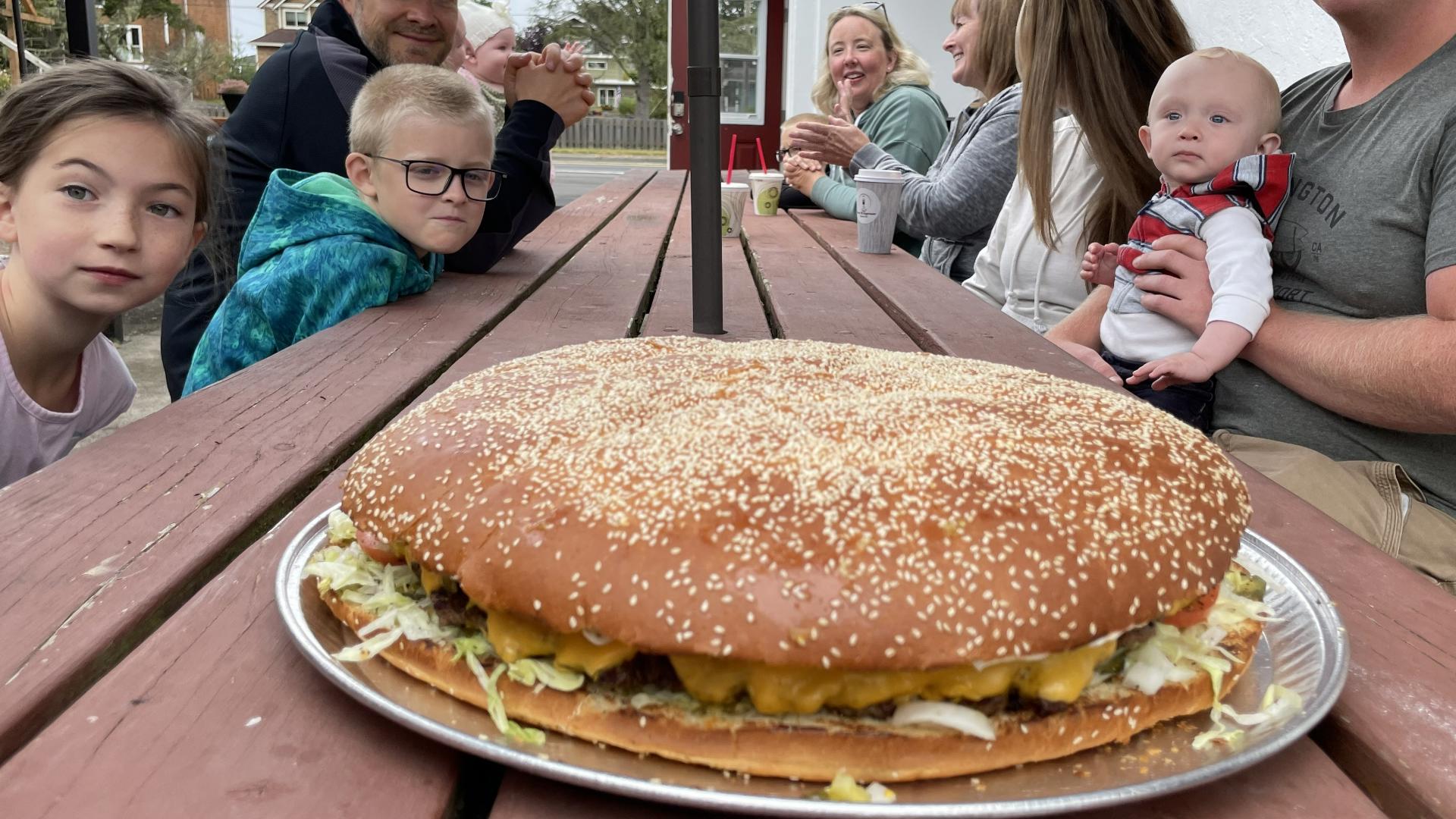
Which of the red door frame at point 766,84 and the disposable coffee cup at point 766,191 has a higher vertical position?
the red door frame at point 766,84

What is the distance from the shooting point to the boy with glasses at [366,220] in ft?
7.52

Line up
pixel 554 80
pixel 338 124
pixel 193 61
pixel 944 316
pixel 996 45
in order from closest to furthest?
pixel 944 316
pixel 338 124
pixel 554 80
pixel 996 45
pixel 193 61

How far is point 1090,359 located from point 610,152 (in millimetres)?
31885

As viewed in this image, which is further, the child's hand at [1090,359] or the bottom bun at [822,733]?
the child's hand at [1090,359]

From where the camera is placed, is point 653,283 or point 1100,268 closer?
point 1100,268

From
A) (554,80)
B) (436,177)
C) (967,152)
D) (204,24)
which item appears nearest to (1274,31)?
(967,152)

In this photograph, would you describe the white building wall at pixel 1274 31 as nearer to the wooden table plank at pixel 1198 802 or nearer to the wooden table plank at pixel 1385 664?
the wooden table plank at pixel 1385 664

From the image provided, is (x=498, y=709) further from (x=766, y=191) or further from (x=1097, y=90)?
(x=766, y=191)

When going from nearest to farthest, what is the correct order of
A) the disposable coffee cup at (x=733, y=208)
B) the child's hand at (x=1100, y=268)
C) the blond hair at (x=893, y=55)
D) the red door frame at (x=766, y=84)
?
1. the child's hand at (x=1100, y=268)
2. the disposable coffee cup at (x=733, y=208)
3. the blond hair at (x=893, y=55)
4. the red door frame at (x=766, y=84)

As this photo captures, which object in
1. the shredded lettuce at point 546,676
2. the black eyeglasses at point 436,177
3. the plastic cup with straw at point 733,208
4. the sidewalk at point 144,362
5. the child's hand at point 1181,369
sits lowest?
the sidewalk at point 144,362

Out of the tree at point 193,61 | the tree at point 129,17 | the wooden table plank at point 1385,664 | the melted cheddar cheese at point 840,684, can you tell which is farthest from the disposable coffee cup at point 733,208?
the tree at point 129,17

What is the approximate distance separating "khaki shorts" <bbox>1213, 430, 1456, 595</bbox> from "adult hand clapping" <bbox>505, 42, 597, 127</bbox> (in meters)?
2.32

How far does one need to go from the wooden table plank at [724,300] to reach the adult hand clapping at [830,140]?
67cm

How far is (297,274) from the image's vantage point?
7.63 ft
